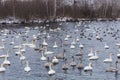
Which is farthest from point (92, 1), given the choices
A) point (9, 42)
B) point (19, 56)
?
point (19, 56)

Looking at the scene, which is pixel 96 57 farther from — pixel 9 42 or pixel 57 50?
pixel 9 42

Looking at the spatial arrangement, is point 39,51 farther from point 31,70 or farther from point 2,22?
point 2,22

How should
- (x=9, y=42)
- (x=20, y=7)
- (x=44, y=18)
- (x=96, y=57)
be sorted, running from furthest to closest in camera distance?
1. (x=20, y=7)
2. (x=44, y=18)
3. (x=9, y=42)
4. (x=96, y=57)

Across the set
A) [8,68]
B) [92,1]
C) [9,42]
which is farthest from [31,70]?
[92,1]

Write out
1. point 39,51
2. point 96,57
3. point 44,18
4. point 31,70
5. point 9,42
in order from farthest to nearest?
point 44,18 < point 9,42 < point 39,51 < point 96,57 < point 31,70

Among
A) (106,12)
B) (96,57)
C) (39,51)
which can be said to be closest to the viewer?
(96,57)

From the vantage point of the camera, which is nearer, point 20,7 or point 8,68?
point 8,68

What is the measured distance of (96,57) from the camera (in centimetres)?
3456

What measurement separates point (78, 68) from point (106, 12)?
64998 millimetres

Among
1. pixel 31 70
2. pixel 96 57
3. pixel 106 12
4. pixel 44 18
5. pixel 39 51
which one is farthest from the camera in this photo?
pixel 106 12

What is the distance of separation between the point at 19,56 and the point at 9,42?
1063 centimetres

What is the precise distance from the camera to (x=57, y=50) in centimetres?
4062

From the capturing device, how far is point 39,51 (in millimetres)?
39625

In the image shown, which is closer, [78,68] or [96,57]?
Answer: [78,68]
